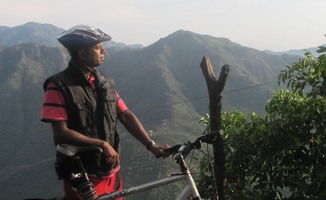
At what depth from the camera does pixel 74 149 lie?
3.70m

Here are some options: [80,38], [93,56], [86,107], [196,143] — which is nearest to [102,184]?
[86,107]

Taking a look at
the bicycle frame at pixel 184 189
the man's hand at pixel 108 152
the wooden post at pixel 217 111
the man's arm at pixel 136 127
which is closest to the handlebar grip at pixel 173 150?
the bicycle frame at pixel 184 189

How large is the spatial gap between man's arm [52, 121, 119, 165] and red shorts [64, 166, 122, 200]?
43 cm

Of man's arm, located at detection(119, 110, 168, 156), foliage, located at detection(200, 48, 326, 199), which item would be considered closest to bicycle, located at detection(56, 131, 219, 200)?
man's arm, located at detection(119, 110, 168, 156)

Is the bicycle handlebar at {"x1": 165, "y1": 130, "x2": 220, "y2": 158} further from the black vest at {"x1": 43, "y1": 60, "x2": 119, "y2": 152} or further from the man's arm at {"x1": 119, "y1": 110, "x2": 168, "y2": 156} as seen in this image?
the black vest at {"x1": 43, "y1": 60, "x2": 119, "y2": 152}

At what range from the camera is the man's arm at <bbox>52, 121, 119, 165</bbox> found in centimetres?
371

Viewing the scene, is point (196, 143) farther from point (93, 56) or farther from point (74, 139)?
point (93, 56)

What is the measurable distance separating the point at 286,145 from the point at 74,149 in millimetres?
3622

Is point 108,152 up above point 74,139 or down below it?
below

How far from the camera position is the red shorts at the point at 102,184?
13.1 ft

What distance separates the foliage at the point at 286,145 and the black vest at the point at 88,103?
2.87 metres

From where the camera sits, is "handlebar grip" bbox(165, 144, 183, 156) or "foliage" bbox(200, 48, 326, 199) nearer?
"handlebar grip" bbox(165, 144, 183, 156)

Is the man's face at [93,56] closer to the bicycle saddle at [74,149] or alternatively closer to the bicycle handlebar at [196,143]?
the bicycle saddle at [74,149]

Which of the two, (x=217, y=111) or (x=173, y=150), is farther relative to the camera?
(x=217, y=111)
